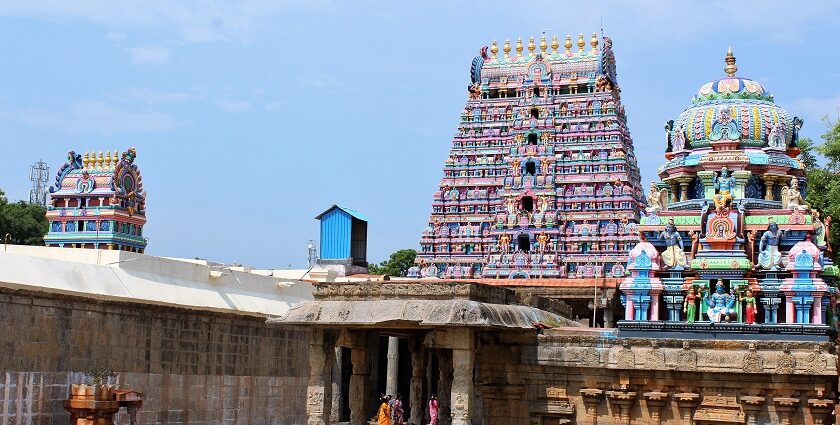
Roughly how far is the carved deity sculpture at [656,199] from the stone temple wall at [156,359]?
33.9 feet

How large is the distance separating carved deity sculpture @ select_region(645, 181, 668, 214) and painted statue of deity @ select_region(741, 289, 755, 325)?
3.69 metres

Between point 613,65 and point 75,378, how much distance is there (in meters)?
31.1

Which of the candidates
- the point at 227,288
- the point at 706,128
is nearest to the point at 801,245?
the point at 706,128

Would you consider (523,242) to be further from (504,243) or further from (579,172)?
(579,172)

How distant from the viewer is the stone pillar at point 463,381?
1886 centimetres

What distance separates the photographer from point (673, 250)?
86.7 ft

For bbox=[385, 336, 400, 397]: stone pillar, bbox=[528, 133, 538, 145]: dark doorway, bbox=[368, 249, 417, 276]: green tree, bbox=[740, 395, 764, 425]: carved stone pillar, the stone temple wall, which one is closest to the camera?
bbox=[740, 395, 764, 425]: carved stone pillar

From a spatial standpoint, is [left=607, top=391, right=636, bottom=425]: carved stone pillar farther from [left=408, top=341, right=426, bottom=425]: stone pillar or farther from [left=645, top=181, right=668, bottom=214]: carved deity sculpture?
[left=645, top=181, right=668, bottom=214]: carved deity sculpture

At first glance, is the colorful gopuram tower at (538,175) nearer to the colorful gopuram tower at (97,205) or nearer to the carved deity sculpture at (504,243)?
the carved deity sculpture at (504,243)

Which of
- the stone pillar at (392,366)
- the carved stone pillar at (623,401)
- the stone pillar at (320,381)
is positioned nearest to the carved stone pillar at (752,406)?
the carved stone pillar at (623,401)

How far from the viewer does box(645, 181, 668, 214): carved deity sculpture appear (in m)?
28.6

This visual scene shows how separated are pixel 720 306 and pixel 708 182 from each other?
468cm

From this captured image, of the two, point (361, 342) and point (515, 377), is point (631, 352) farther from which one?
point (361, 342)

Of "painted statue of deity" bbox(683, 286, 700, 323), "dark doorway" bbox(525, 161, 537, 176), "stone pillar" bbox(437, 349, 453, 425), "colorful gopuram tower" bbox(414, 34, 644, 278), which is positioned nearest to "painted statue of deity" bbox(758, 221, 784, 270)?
"painted statue of deity" bbox(683, 286, 700, 323)
